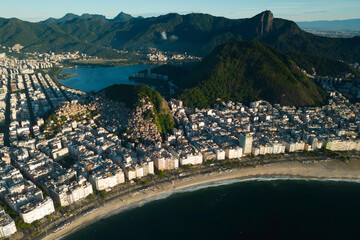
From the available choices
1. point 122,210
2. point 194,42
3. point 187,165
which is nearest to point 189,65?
point 194,42

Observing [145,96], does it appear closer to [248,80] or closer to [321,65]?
[248,80]

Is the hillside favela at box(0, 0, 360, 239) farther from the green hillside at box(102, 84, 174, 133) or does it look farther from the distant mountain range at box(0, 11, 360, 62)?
the distant mountain range at box(0, 11, 360, 62)

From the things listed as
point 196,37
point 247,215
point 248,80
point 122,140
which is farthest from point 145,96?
→ point 196,37

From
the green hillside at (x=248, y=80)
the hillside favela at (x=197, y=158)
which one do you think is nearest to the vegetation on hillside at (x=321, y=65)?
the hillside favela at (x=197, y=158)

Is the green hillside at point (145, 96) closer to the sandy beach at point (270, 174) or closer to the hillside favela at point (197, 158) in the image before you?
the hillside favela at point (197, 158)

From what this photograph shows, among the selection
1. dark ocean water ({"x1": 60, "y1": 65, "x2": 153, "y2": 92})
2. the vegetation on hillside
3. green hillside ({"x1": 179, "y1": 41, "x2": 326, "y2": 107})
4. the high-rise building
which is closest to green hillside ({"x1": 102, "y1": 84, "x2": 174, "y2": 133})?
green hillside ({"x1": 179, "y1": 41, "x2": 326, "y2": 107})

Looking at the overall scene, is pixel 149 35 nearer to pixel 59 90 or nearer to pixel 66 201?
pixel 59 90

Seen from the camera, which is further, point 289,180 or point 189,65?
point 189,65
